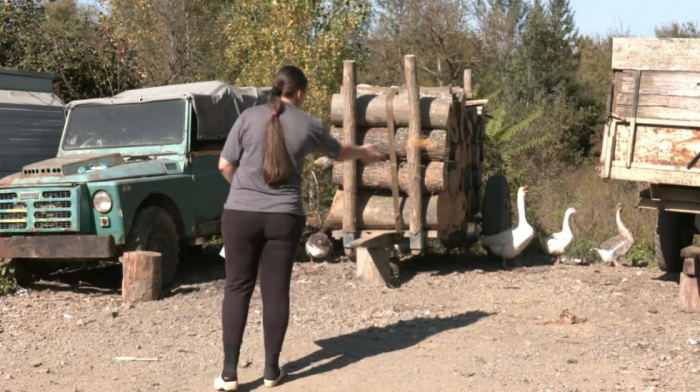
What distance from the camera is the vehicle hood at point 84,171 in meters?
8.54

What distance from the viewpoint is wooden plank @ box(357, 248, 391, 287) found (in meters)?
8.90

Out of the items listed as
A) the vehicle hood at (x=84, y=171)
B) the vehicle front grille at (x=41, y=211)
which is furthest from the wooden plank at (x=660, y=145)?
the vehicle front grille at (x=41, y=211)

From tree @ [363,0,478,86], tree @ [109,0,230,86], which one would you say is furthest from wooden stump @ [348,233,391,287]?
tree @ [363,0,478,86]

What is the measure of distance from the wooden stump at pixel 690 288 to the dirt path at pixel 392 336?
14 cm

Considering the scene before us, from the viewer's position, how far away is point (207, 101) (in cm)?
992

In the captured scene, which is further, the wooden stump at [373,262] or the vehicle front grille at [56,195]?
the wooden stump at [373,262]

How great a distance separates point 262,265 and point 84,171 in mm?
4175

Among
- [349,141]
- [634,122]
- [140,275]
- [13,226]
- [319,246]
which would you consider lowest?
[319,246]

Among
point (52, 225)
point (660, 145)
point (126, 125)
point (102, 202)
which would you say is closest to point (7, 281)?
point (52, 225)

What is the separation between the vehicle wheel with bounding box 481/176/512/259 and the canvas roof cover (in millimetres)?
3266

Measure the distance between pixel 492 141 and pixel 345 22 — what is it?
3.87 meters

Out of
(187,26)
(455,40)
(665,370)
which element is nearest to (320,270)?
(665,370)

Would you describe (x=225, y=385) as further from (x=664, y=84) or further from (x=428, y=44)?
(x=428, y=44)

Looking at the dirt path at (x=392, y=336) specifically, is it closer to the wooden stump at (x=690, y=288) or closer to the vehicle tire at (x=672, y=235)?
the wooden stump at (x=690, y=288)
